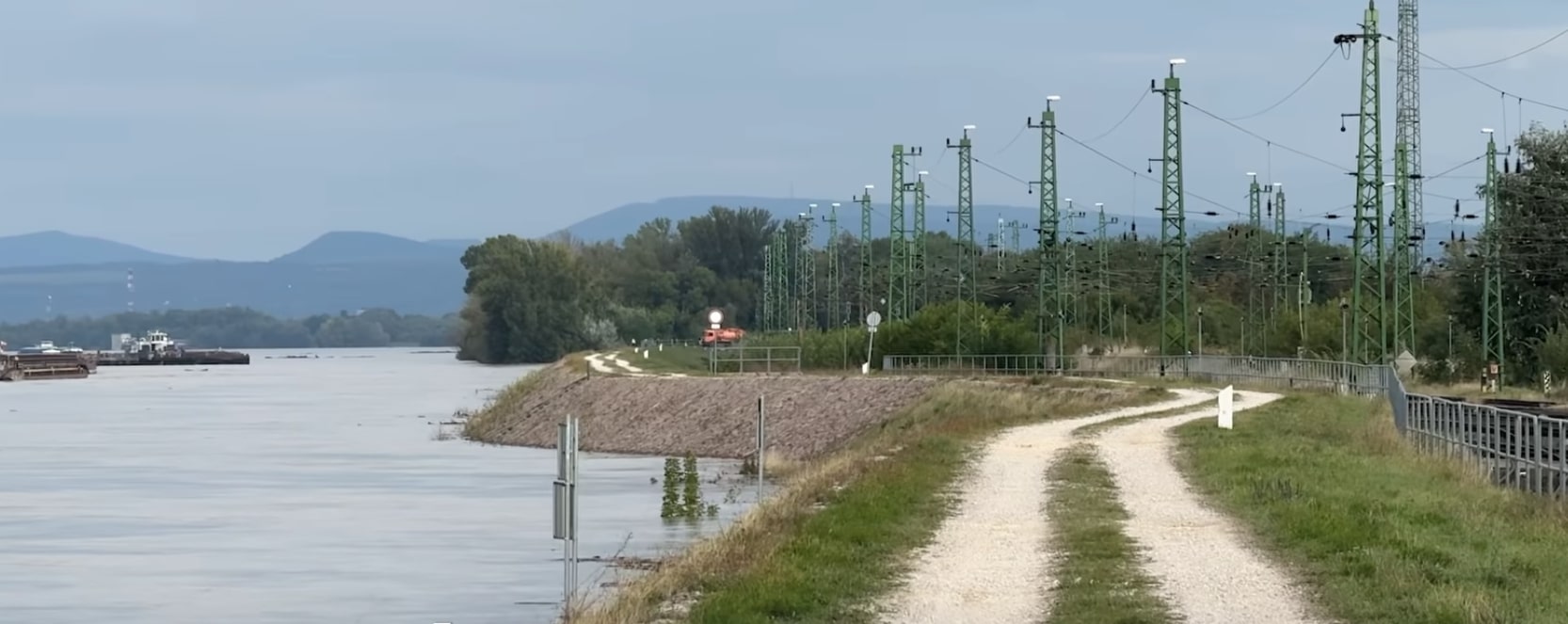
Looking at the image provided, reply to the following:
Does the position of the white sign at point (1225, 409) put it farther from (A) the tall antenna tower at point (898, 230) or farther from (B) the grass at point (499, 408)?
(A) the tall antenna tower at point (898, 230)

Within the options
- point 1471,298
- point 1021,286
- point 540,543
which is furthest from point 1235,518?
point 1021,286

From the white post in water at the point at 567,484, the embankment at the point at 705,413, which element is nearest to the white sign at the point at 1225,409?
the white post in water at the point at 567,484

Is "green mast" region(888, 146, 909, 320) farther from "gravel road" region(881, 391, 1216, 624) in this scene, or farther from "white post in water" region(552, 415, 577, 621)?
"white post in water" region(552, 415, 577, 621)

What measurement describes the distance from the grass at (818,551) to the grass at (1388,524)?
11.2 ft

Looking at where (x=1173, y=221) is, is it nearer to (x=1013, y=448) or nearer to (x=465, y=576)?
(x=1013, y=448)

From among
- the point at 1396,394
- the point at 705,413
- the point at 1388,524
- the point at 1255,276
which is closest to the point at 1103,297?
the point at 1255,276

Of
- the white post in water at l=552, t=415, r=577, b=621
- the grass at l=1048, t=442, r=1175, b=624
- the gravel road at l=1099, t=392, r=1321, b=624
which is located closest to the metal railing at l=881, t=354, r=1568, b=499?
the gravel road at l=1099, t=392, r=1321, b=624

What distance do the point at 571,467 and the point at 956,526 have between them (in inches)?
232

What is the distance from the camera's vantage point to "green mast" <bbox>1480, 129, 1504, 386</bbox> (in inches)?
3066

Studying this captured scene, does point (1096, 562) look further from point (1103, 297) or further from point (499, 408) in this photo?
point (1103, 297)

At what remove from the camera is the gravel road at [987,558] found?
17.5 metres

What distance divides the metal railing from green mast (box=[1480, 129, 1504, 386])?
839 centimetres

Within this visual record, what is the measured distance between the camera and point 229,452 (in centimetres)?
7056

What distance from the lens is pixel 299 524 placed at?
43.0 metres
